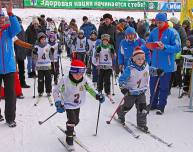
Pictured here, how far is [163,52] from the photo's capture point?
24.9ft

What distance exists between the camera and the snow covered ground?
19.3ft

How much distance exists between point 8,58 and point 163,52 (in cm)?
300

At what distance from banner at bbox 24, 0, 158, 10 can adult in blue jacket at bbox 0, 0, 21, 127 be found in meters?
28.0

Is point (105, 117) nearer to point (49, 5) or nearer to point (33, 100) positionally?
point (33, 100)

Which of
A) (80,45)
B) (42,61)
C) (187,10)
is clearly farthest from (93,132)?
(187,10)

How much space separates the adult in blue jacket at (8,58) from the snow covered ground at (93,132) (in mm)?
331

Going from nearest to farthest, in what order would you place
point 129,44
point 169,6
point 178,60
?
1. point 129,44
2. point 178,60
3. point 169,6

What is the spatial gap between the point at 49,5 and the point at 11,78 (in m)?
28.5

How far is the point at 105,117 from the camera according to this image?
7.59 m

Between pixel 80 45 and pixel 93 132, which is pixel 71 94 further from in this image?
pixel 80 45

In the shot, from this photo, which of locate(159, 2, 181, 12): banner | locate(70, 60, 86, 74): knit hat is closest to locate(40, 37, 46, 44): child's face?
locate(70, 60, 86, 74): knit hat

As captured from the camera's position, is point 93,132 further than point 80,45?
No

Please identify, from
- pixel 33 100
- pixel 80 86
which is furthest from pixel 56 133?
pixel 33 100

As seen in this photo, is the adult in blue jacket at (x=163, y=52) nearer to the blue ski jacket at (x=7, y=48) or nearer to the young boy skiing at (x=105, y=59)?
the young boy skiing at (x=105, y=59)
